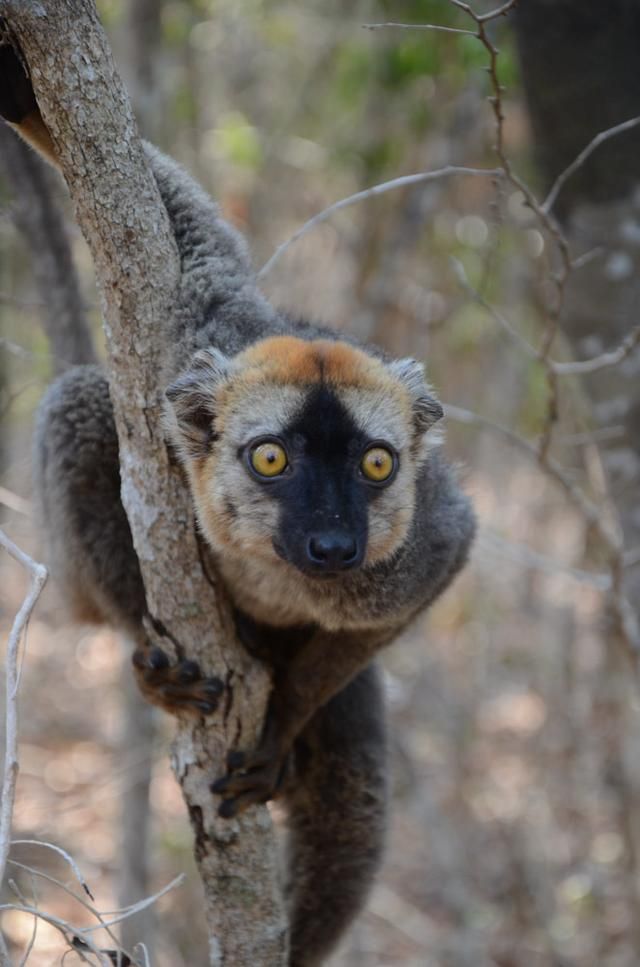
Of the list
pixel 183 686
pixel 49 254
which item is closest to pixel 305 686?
pixel 183 686

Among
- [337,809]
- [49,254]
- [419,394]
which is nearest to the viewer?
[419,394]

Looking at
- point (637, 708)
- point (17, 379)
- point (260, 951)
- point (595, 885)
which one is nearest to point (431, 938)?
point (595, 885)

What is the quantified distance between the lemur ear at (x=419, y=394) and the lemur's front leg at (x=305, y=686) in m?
0.87

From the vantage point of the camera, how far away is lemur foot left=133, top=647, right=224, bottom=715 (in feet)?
12.6

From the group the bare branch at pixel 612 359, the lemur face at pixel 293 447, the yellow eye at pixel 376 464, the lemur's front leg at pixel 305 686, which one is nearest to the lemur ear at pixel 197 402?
the lemur face at pixel 293 447

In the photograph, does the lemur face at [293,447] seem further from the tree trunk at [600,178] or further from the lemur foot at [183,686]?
the tree trunk at [600,178]

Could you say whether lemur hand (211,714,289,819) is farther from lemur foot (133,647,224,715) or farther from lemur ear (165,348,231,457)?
lemur ear (165,348,231,457)

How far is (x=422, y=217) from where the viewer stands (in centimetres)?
809

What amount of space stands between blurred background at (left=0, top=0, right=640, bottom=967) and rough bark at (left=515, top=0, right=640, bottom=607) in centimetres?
1

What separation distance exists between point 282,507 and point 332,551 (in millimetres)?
342

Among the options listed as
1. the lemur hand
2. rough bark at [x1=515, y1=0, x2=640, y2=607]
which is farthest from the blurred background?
the lemur hand

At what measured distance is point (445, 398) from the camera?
11.4m

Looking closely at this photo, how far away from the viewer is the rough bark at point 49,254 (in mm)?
5012

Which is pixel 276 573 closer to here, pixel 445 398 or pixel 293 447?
pixel 293 447
